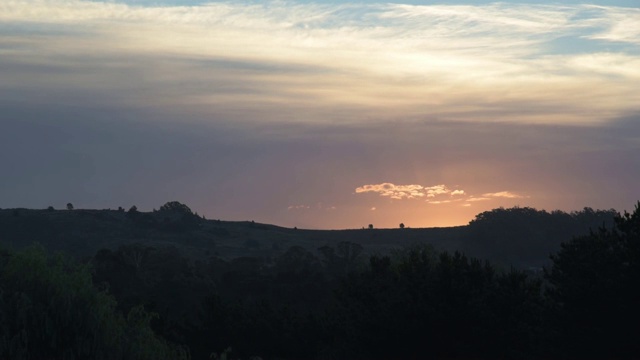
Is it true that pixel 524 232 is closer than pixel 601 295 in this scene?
No

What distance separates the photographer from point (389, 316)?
53.8m

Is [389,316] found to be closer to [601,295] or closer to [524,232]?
[601,295]

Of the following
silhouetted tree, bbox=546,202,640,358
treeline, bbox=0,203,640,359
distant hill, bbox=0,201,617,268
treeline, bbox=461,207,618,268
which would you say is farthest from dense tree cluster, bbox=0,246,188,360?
treeline, bbox=461,207,618,268

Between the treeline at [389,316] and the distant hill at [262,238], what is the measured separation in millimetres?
96818

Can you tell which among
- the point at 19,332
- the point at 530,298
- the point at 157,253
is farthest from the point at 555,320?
the point at 157,253

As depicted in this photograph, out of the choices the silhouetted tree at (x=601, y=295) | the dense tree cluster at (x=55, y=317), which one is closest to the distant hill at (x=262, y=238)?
the silhouetted tree at (x=601, y=295)

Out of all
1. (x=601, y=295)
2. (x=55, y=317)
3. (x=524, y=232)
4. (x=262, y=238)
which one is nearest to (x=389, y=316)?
(x=601, y=295)

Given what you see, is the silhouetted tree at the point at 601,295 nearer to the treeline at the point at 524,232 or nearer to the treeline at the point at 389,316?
the treeline at the point at 389,316

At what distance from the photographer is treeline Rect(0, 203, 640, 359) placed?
121ft

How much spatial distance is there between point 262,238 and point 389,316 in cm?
14664

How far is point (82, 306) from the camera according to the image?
123ft

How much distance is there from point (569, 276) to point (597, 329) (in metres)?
5.25

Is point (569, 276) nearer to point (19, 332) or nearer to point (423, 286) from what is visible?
point (423, 286)

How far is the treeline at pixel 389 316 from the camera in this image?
36812 millimetres
